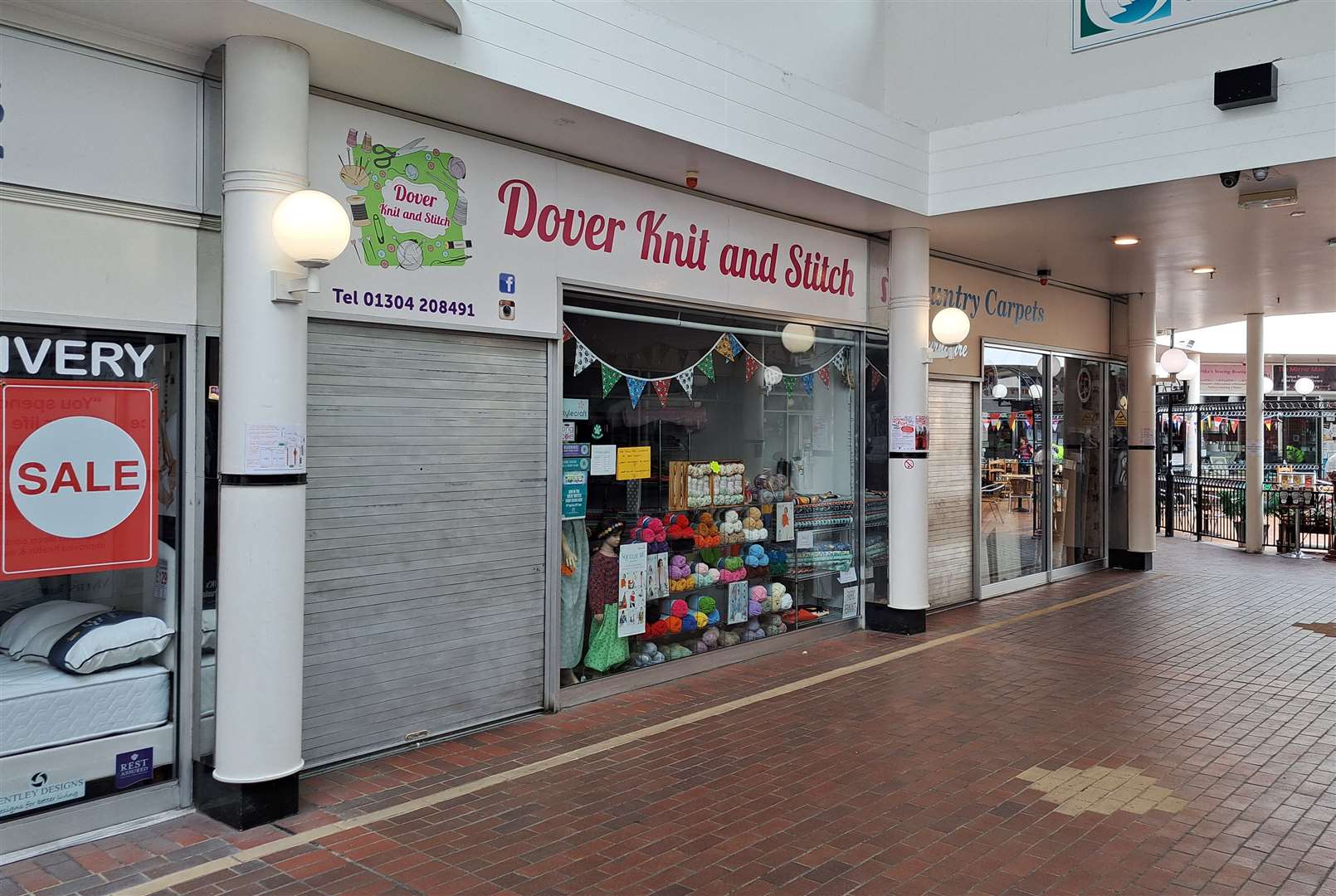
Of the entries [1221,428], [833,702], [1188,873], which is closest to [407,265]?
[833,702]

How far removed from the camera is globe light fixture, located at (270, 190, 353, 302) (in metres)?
4.36

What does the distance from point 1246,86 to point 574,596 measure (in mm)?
5555

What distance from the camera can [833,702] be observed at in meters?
6.58

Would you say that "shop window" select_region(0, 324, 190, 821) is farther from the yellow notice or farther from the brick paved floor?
the yellow notice

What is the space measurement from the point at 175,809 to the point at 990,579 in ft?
28.3

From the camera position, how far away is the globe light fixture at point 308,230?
436 cm

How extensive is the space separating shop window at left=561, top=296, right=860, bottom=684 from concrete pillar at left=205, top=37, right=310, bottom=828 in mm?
2201

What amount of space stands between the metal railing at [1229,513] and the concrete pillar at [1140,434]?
3240mm

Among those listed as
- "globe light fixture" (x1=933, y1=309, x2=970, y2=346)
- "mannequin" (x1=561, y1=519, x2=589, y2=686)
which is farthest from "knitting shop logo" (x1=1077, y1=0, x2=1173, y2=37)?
"mannequin" (x1=561, y1=519, x2=589, y2=686)

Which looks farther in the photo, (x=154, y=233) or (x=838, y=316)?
(x=838, y=316)

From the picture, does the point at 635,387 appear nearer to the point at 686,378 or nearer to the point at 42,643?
the point at 686,378

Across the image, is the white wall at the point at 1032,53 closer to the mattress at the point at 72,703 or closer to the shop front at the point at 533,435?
the shop front at the point at 533,435

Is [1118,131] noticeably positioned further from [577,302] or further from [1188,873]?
[1188,873]

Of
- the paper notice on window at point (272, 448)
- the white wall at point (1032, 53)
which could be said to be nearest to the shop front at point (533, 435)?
the paper notice on window at point (272, 448)
